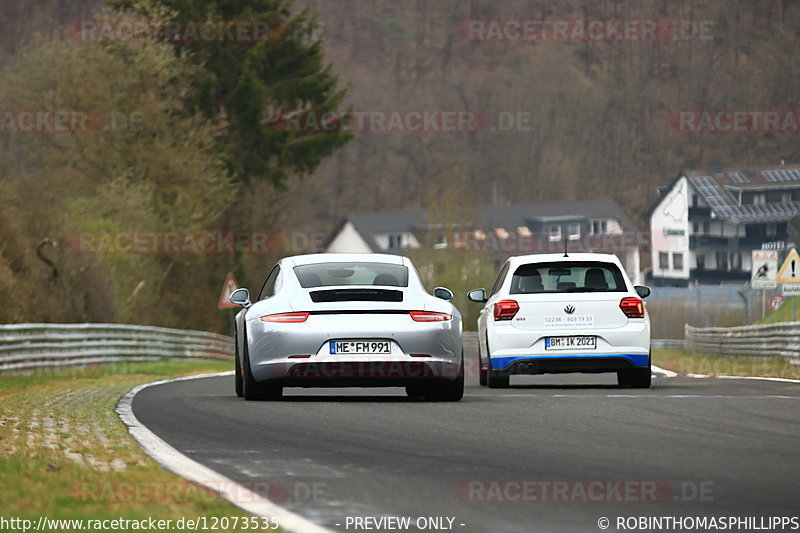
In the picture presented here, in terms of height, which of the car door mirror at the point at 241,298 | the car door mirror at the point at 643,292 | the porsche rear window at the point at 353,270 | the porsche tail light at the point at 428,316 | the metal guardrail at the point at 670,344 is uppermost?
the porsche rear window at the point at 353,270

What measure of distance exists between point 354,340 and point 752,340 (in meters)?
19.7

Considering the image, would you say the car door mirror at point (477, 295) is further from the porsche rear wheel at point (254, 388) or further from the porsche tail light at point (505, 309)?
the porsche rear wheel at point (254, 388)

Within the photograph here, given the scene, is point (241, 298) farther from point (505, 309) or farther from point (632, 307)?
point (632, 307)

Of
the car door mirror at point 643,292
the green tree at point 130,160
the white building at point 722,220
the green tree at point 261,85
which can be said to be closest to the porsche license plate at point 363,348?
the car door mirror at point 643,292

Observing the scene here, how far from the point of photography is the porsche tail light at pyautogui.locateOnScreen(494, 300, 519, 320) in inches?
734

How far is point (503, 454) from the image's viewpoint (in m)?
9.98

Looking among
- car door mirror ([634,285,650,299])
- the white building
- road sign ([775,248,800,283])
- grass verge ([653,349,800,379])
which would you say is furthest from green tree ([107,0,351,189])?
the white building

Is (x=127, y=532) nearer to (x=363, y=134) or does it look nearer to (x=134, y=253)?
(x=134, y=253)

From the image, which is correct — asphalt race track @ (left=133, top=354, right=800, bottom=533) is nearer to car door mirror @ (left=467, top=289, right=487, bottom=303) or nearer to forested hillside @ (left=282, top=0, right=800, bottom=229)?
car door mirror @ (left=467, top=289, right=487, bottom=303)

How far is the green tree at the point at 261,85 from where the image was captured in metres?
65.4

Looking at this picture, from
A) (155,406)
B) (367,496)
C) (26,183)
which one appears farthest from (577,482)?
(26,183)

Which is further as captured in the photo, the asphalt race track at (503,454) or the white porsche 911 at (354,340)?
the white porsche 911 at (354,340)

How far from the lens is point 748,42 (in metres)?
138

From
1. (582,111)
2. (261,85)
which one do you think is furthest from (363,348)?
(582,111)
